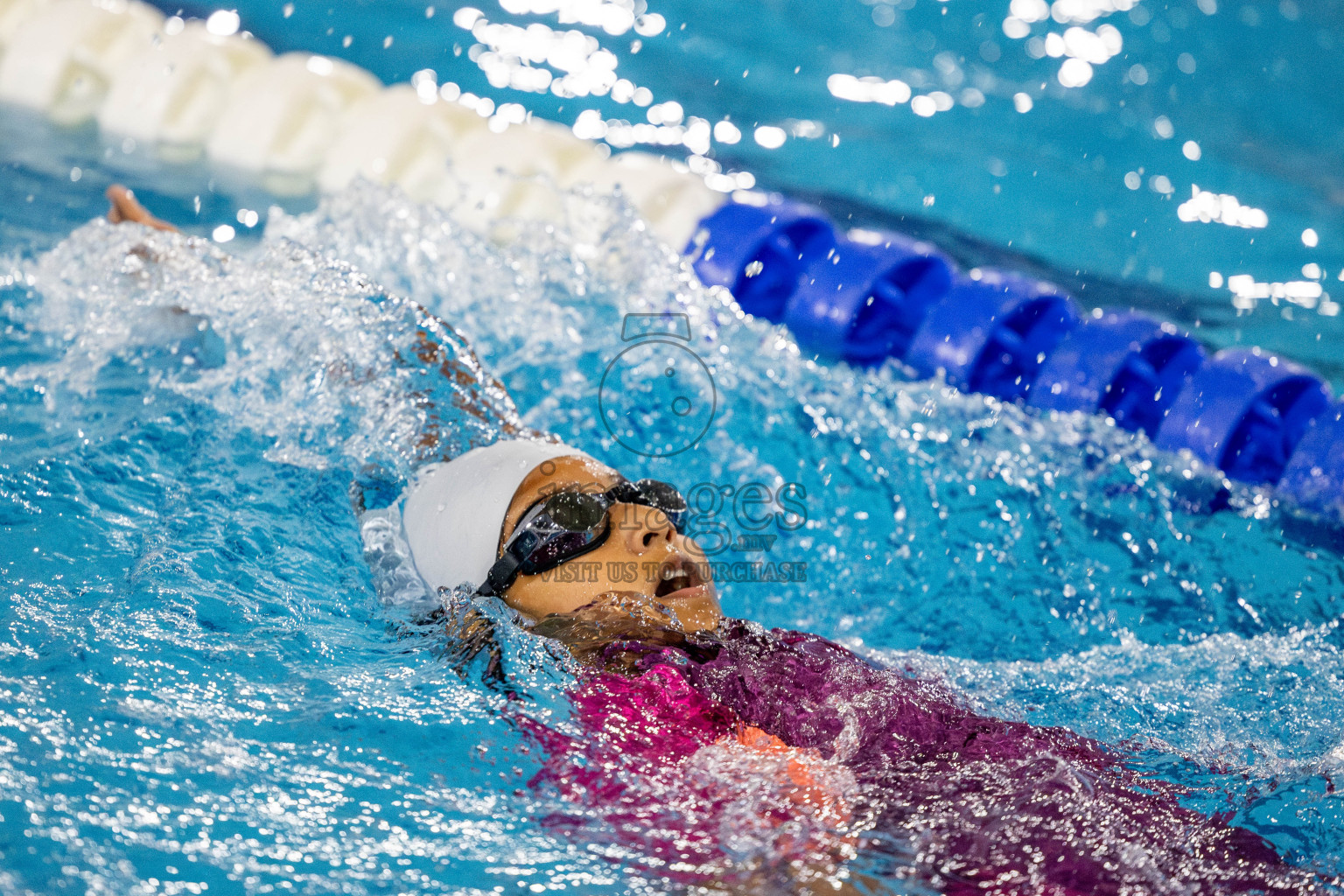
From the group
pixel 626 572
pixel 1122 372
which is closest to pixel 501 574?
pixel 626 572

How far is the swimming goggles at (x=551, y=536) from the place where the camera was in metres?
1.87

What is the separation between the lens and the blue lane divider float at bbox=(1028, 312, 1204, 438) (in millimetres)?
3336

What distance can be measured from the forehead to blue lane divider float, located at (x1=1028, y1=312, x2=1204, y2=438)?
1871mm

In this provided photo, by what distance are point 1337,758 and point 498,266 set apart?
2460 millimetres

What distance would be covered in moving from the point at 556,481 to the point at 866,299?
Answer: 2.02 metres

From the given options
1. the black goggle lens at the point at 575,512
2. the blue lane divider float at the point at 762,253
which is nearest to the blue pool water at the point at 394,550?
the black goggle lens at the point at 575,512

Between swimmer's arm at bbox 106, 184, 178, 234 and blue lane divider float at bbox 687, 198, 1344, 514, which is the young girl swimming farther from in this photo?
blue lane divider float at bbox 687, 198, 1344, 514

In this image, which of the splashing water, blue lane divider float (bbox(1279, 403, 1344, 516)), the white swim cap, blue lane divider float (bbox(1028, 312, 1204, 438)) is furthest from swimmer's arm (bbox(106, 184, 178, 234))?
blue lane divider float (bbox(1279, 403, 1344, 516))

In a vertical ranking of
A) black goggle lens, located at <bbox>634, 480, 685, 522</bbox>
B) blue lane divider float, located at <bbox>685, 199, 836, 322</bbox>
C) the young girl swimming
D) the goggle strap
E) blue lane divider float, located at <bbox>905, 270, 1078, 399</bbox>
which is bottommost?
the young girl swimming

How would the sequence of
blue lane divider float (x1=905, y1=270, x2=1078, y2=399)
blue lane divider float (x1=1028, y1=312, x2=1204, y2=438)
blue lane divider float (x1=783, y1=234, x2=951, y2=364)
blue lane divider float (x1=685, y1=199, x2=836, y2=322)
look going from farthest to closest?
blue lane divider float (x1=685, y1=199, x2=836, y2=322) < blue lane divider float (x1=783, y1=234, x2=951, y2=364) < blue lane divider float (x1=905, y1=270, x2=1078, y2=399) < blue lane divider float (x1=1028, y1=312, x2=1204, y2=438)

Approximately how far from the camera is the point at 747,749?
169cm

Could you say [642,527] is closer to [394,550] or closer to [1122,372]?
[394,550]

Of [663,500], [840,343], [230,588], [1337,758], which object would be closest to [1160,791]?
[1337,758]

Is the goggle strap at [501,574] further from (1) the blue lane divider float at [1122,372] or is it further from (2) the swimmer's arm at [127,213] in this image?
(1) the blue lane divider float at [1122,372]
